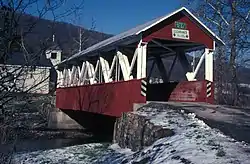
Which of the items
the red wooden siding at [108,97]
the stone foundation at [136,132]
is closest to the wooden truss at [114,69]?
the red wooden siding at [108,97]

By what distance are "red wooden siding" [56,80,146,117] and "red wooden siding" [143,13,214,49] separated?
1904 mm

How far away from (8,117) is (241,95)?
2656cm

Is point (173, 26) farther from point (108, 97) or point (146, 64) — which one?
point (108, 97)

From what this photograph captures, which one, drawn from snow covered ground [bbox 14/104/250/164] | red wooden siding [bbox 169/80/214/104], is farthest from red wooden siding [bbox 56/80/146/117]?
red wooden siding [bbox 169/80/214/104]

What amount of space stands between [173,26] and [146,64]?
5.97 ft

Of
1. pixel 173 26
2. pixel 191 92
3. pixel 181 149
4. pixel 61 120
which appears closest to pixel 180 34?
pixel 173 26

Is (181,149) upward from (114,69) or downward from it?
downward

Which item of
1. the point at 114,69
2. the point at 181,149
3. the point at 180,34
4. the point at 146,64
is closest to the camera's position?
the point at 181,149

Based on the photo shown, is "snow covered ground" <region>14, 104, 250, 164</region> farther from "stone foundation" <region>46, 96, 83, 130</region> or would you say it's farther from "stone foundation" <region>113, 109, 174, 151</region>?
"stone foundation" <region>46, 96, 83, 130</region>

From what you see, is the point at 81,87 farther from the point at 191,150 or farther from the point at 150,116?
the point at 191,150

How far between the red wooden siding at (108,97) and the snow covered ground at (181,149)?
1.43m

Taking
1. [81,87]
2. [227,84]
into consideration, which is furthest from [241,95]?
[81,87]

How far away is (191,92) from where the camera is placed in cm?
1400

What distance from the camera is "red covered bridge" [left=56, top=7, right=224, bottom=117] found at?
11.8 m
